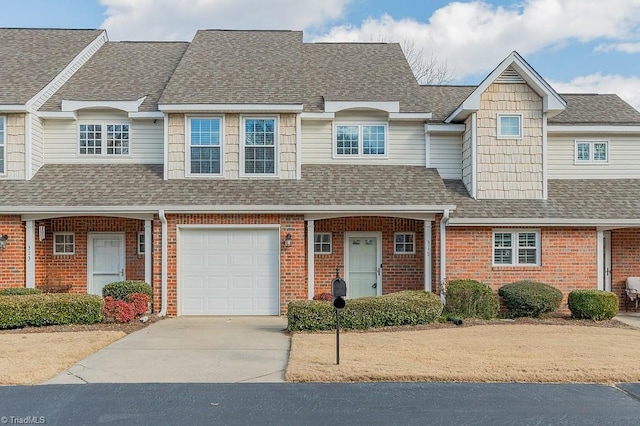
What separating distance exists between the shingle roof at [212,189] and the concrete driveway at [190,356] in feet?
10.8

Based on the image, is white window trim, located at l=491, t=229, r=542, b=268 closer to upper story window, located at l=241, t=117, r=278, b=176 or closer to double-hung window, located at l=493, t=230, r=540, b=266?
double-hung window, located at l=493, t=230, r=540, b=266

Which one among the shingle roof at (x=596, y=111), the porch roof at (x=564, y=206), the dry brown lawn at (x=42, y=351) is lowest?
the dry brown lawn at (x=42, y=351)

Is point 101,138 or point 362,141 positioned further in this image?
point 362,141

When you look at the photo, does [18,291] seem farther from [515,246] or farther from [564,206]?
[564,206]

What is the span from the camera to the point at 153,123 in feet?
52.2

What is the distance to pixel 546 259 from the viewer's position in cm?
1503

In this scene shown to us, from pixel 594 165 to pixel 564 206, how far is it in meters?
2.41

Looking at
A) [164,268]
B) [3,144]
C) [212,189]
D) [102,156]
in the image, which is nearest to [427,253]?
[212,189]

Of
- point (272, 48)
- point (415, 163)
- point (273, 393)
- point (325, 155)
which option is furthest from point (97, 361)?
point (272, 48)

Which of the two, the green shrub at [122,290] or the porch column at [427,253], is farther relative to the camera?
the porch column at [427,253]

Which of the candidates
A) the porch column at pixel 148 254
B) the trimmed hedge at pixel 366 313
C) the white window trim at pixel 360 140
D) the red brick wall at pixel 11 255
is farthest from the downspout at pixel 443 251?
the red brick wall at pixel 11 255

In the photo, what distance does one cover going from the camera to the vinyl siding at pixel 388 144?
53.3ft

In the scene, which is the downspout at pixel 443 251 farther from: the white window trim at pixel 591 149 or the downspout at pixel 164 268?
the downspout at pixel 164 268

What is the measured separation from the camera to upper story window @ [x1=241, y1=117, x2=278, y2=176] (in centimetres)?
1527
